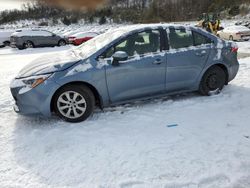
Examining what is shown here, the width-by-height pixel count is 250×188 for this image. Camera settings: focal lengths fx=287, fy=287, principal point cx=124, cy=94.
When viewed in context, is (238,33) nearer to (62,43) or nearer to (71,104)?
(62,43)

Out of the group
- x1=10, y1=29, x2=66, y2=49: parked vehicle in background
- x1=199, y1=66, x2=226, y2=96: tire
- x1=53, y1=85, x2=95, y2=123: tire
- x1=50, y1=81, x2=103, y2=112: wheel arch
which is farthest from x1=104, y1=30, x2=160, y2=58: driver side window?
x1=10, y1=29, x2=66, y2=49: parked vehicle in background

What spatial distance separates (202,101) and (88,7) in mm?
3816

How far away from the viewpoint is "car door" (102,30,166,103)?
458 centimetres

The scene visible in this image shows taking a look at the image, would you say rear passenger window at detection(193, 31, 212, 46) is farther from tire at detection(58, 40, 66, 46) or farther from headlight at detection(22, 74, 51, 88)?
tire at detection(58, 40, 66, 46)

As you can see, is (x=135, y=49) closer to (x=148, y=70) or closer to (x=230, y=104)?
(x=148, y=70)

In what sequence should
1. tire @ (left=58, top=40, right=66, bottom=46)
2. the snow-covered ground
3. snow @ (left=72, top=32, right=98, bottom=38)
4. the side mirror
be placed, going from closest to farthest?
the snow-covered ground → the side mirror → tire @ (left=58, top=40, right=66, bottom=46) → snow @ (left=72, top=32, right=98, bottom=38)

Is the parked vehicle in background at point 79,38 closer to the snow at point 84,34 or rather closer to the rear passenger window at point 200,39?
the snow at point 84,34

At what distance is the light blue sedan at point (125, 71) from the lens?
14.1 ft

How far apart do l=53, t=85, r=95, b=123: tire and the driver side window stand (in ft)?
2.32

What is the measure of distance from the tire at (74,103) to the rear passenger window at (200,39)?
2.20 metres

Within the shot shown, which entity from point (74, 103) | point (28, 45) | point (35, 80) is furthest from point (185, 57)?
point (28, 45)

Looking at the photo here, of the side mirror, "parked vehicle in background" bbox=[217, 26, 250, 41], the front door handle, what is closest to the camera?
the side mirror

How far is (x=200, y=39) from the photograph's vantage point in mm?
5309

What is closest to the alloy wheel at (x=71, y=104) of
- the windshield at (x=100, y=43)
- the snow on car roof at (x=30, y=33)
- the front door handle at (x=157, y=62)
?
the windshield at (x=100, y=43)
